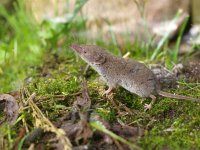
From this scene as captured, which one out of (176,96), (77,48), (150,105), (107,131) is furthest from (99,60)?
(107,131)

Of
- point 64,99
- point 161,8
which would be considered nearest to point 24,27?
point 161,8

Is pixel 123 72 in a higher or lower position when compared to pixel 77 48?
lower

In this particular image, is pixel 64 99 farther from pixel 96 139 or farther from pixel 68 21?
pixel 68 21

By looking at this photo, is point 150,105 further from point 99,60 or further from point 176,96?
point 99,60

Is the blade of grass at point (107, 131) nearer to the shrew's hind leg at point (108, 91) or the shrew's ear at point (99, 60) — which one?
the shrew's hind leg at point (108, 91)

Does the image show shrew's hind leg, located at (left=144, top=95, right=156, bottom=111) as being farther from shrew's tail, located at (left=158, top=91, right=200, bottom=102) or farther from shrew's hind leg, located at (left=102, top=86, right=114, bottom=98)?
shrew's hind leg, located at (left=102, top=86, right=114, bottom=98)

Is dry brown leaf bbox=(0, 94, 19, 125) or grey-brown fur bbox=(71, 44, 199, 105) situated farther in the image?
grey-brown fur bbox=(71, 44, 199, 105)

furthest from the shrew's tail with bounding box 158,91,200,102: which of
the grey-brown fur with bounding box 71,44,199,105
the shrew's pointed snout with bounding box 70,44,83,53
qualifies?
the shrew's pointed snout with bounding box 70,44,83,53

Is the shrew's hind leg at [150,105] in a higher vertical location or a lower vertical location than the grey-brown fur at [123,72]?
lower

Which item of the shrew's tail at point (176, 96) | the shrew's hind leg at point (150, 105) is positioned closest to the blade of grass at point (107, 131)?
the shrew's hind leg at point (150, 105)

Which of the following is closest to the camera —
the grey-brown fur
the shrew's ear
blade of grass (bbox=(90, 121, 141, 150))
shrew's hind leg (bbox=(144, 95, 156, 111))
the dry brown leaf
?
blade of grass (bbox=(90, 121, 141, 150))

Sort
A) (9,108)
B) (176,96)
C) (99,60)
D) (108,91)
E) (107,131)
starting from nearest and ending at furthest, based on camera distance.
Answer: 1. (107,131)
2. (9,108)
3. (176,96)
4. (108,91)
5. (99,60)
